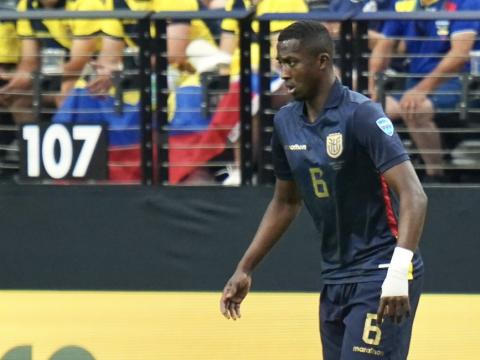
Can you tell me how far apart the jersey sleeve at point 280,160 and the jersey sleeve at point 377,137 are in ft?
1.61

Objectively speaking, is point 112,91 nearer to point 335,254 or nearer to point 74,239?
point 74,239

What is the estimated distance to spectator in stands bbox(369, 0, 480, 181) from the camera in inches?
231

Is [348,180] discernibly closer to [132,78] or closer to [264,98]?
[264,98]

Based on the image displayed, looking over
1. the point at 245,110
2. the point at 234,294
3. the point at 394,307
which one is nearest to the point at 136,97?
the point at 245,110

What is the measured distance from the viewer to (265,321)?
6.09 m

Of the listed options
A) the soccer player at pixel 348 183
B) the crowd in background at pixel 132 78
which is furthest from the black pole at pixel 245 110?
the soccer player at pixel 348 183

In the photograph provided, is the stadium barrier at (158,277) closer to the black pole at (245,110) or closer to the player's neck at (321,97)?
the black pole at (245,110)

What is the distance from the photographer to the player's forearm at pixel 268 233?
476cm

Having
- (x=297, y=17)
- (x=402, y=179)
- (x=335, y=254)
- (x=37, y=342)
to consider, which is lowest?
(x=37, y=342)

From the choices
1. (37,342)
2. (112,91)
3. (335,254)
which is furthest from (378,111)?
(37,342)

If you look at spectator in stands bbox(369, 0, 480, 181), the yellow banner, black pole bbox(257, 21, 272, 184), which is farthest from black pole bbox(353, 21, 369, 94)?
the yellow banner

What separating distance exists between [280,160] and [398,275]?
2.96ft

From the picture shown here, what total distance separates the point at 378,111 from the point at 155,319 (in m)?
2.36

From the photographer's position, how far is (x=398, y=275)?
402cm
